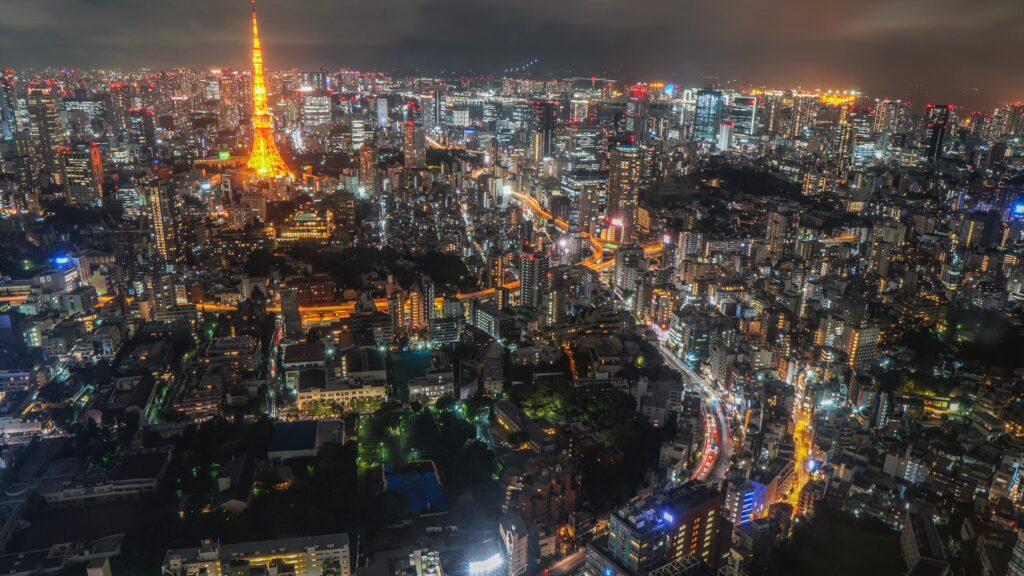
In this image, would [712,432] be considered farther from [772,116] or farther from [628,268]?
[772,116]

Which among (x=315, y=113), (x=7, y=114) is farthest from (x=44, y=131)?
(x=315, y=113)

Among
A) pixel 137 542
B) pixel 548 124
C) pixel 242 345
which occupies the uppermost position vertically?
pixel 548 124

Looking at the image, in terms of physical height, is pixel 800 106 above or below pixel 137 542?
above

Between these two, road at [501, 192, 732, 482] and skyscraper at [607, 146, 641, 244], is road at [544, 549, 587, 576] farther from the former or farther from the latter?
skyscraper at [607, 146, 641, 244]

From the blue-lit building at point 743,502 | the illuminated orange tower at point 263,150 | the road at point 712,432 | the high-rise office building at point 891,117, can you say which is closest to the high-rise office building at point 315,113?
the illuminated orange tower at point 263,150

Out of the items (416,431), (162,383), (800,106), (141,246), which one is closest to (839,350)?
(416,431)

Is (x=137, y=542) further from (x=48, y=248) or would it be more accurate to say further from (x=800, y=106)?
(x=800, y=106)
